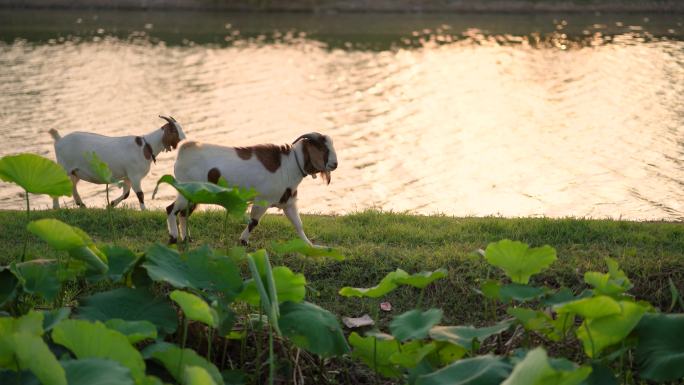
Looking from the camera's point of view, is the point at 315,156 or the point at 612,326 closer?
the point at 612,326

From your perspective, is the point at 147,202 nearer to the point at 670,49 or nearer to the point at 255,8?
the point at 670,49

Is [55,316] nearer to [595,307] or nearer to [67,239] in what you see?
[67,239]

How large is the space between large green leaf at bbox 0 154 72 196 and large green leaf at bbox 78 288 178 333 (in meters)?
0.50

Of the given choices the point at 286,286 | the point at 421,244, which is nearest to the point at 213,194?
the point at 286,286

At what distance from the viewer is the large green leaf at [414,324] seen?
126 inches

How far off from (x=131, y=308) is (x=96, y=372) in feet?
3.09

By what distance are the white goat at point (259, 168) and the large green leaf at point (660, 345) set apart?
3.01 meters

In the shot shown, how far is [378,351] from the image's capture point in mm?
3477

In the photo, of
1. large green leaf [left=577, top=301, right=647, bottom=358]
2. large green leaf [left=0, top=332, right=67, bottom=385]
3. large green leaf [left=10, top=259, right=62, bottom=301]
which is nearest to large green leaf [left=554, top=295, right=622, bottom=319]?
large green leaf [left=577, top=301, right=647, bottom=358]

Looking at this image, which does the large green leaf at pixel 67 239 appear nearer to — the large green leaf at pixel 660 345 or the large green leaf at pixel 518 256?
the large green leaf at pixel 518 256

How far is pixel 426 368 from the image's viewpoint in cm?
326

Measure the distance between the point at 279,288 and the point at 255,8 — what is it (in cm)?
2550

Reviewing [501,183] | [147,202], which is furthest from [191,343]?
[501,183]

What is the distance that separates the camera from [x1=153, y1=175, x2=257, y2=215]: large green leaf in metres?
3.76
